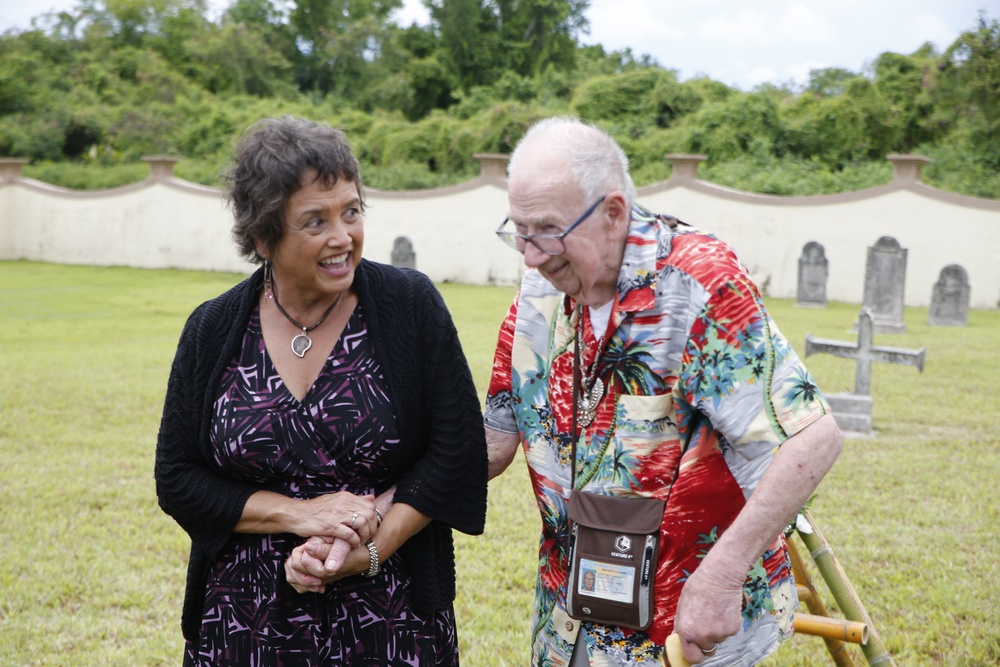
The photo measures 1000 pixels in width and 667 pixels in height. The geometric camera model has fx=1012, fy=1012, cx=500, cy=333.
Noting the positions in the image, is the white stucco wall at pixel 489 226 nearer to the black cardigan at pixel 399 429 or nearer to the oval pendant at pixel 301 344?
the black cardigan at pixel 399 429

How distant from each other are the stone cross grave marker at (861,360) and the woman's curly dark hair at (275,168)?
5241 mm

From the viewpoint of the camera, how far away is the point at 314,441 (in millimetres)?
2352

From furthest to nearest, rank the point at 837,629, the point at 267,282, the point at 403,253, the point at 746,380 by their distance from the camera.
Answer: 1. the point at 403,253
2. the point at 837,629
3. the point at 267,282
4. the point at 746,380

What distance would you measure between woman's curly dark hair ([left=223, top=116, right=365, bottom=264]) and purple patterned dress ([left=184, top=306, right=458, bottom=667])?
0.31 meters

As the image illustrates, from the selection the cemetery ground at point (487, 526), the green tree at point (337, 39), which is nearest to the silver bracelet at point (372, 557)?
the cemetery ground at point (487, 526)

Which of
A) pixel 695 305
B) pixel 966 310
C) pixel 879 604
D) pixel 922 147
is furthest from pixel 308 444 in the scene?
pixel 922 147

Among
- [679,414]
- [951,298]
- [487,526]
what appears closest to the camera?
[679,414]

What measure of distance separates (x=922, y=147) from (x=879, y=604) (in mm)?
19545

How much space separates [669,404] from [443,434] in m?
0.56

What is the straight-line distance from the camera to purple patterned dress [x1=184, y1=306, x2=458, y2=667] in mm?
2359

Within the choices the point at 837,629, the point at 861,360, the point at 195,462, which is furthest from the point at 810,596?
the point at 861,360

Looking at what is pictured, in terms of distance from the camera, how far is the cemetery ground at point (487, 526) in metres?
4.15

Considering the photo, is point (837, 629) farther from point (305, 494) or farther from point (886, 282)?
point (886, 282)

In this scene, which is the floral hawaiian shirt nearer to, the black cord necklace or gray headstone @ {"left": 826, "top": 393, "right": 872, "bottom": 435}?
the black cord necklace
